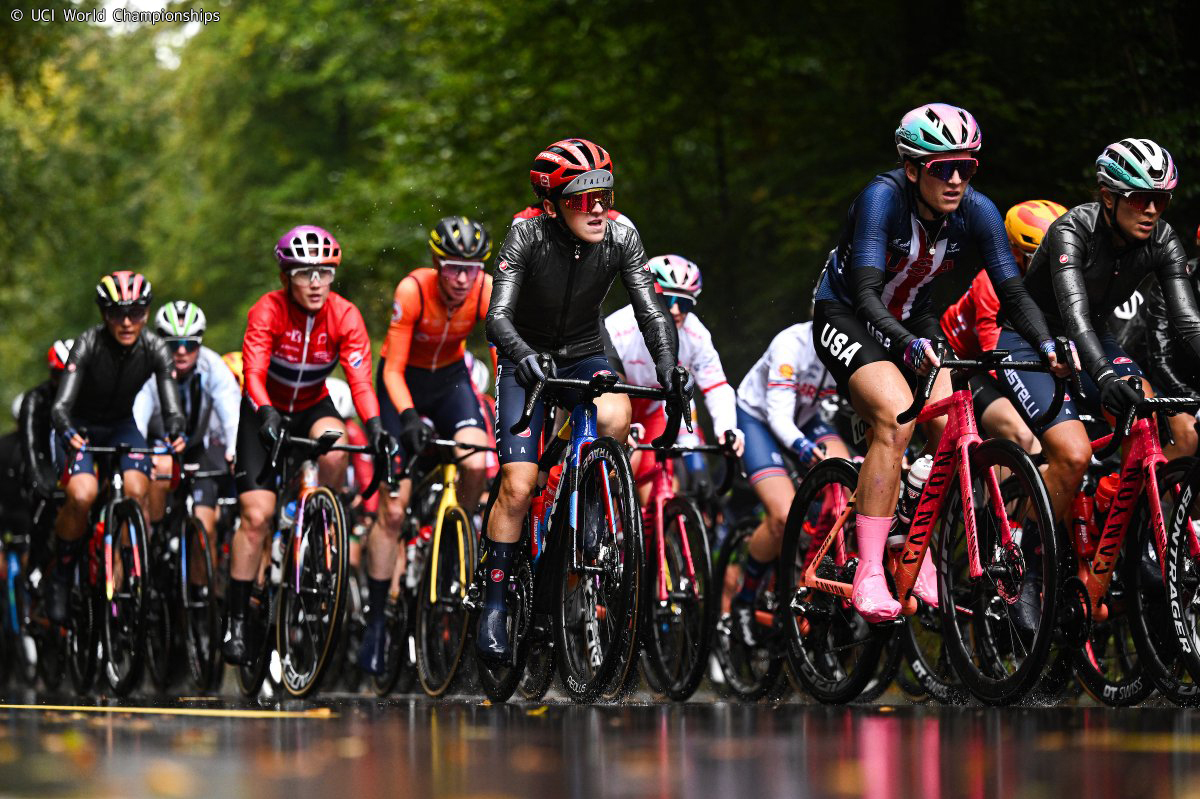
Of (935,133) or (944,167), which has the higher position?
(935,133)

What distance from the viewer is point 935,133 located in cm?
801

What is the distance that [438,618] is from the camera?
10.7 meters

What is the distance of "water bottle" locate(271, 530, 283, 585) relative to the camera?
11.0m

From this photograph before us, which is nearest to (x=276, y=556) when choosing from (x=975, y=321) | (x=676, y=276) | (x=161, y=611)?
(x=161, y=611)

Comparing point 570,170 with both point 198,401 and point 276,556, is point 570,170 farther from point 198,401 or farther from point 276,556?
point 198,401

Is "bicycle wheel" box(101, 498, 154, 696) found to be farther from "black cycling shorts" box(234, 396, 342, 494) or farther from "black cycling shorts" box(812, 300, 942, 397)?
"black cycling shorts" box(812, 300, 942, 397)

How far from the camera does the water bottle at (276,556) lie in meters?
11.0

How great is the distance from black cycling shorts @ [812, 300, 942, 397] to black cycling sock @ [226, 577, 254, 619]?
4426 mm

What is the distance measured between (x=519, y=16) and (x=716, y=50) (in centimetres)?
281

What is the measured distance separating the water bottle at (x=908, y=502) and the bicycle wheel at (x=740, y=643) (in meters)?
1.64

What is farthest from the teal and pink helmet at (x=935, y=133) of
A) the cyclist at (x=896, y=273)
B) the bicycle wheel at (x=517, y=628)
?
the bicycle wheel at (x=517, y=628)

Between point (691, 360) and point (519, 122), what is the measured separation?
11.8 meters

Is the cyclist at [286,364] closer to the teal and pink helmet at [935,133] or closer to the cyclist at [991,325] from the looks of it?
the cyclist at [991,325]

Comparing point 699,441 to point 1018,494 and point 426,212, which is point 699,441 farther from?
point 426,212
